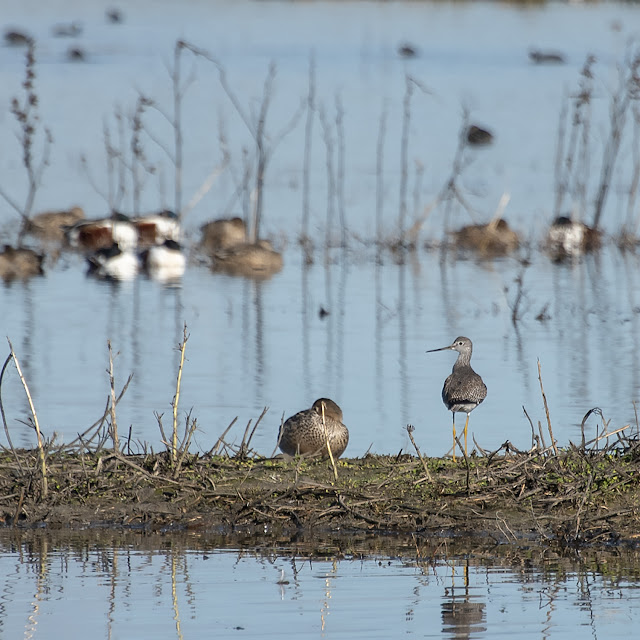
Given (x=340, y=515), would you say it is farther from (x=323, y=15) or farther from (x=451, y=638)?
(x=323, y=15)

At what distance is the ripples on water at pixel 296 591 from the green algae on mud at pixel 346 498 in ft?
0.68

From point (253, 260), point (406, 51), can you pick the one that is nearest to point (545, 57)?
point (406, 51)

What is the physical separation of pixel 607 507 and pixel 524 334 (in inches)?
303

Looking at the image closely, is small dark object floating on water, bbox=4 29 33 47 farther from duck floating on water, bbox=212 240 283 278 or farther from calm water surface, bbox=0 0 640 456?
duck floating on water, bbox=212 240 283 278

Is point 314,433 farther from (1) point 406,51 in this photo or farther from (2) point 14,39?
(2) point 14,39

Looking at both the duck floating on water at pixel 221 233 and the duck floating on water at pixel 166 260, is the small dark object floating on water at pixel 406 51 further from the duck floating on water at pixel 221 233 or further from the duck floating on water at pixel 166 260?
the duck floating on water at pixel 166 260

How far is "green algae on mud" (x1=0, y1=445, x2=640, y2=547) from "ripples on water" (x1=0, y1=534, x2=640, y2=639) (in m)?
0.21

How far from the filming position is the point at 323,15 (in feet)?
272

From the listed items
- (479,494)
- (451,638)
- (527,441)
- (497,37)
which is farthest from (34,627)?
(497,37)

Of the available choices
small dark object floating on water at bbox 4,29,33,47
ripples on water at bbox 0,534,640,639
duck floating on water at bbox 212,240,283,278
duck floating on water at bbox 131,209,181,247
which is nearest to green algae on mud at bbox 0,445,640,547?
ripples on water at bbox 0,534,640,639

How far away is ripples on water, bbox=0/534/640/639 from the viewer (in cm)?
556

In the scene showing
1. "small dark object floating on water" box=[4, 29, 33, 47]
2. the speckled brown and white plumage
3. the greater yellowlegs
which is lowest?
the speckled brown and white plumage

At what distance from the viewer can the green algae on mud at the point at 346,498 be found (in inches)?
275

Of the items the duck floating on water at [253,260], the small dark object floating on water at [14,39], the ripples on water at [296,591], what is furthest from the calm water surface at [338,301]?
the small dark object floating on water at [14,39]
